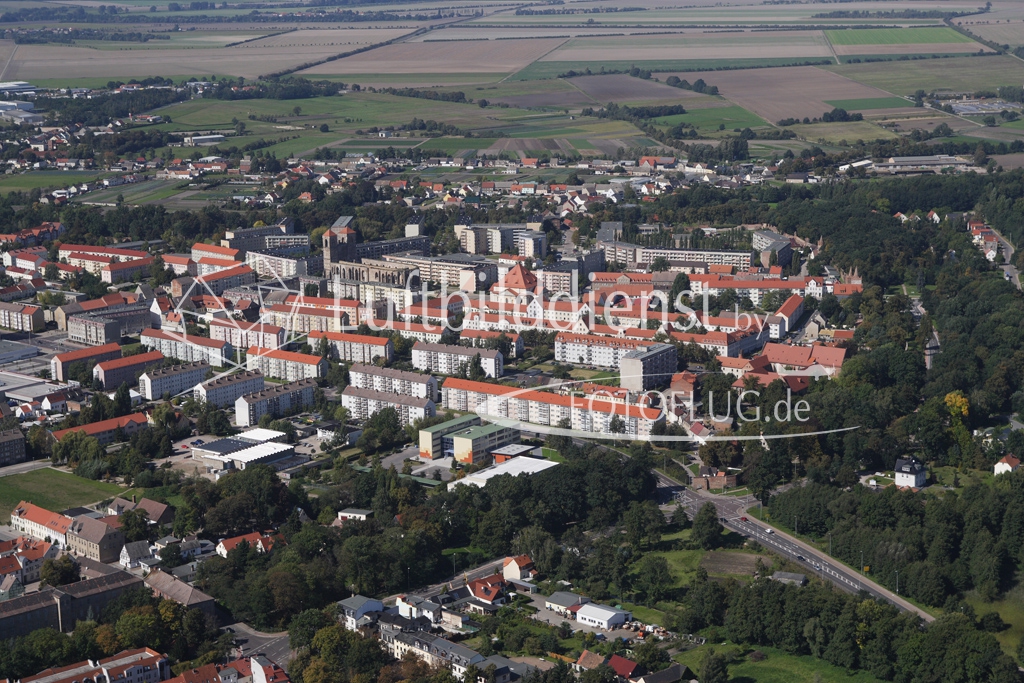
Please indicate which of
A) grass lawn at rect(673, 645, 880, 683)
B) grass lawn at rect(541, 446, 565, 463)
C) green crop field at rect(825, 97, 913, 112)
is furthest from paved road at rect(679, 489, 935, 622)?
green crop field at rect(825, 97, 913, 112)

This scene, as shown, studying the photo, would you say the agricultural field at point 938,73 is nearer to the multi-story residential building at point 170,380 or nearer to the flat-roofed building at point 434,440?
the multi-story residential building at point 170,380

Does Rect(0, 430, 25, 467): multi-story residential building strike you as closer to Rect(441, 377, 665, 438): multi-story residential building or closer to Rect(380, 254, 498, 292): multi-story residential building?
Rect(441, 377, 665, 438): multi-story residential building

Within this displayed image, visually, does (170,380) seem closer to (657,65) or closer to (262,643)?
(262,643)

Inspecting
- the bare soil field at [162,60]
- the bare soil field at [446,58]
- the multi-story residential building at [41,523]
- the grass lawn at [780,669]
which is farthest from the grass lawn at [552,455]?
the bare soil field at [162,60]

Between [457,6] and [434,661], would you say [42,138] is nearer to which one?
[434,661]

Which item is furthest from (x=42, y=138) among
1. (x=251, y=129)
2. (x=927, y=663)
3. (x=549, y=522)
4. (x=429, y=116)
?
(x=927, y=663)

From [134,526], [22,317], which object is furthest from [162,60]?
[134,526]
